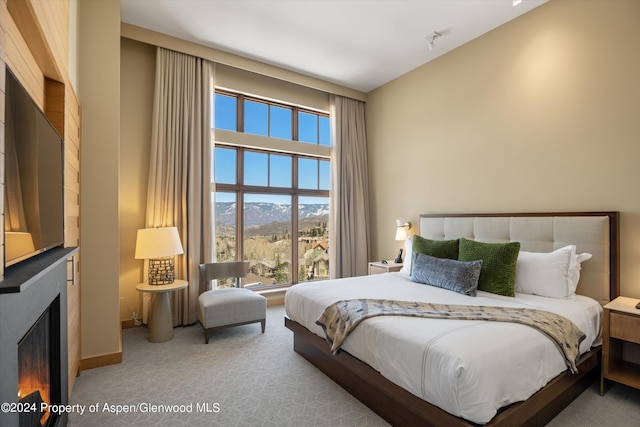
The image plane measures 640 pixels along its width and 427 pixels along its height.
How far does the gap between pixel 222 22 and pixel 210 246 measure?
2611mm

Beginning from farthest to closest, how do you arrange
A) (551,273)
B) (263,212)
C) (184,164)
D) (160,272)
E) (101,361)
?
(263,212) → (184,164) → (160,272) → (101,361) → (551,273)

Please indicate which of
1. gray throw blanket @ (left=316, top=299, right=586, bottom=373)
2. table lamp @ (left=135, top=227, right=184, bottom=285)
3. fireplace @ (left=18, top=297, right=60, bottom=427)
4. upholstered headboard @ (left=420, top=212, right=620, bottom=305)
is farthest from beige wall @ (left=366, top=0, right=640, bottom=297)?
fireplace @ (left=18, top=297, right=60, bottom=427)

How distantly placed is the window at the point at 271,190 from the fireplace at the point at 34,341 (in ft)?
8.53

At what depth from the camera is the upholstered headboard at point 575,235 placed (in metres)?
2.65

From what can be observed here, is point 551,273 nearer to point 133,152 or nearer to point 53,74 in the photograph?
point 53,74

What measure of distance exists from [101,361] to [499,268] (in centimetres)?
361

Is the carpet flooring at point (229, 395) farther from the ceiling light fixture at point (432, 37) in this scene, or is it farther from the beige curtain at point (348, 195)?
the ceiling light fixture at point (432, 37)

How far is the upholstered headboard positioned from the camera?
265 cm

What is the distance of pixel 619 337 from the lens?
7.34ft

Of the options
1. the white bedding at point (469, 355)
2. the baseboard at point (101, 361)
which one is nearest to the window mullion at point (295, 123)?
the white bedding at point (469, 355)

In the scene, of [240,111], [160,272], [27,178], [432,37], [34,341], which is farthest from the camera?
[240,111]

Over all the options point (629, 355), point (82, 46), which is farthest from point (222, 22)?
point (629, 355)

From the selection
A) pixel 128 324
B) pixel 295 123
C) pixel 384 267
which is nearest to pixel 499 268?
pixel 384 267

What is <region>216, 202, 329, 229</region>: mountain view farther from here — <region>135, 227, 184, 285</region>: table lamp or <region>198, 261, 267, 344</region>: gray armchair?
<region>135, 227, 184, 285</region>: table lamp
